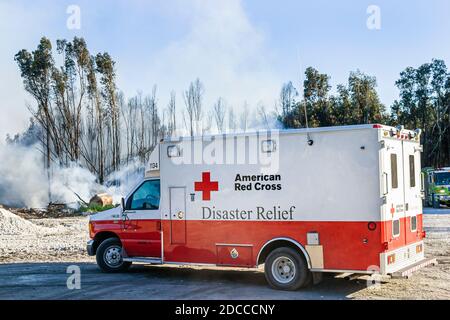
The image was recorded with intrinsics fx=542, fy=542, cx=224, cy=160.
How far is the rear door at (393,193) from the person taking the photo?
9.24 metres

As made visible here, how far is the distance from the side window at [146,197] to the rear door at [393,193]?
4.79 metres

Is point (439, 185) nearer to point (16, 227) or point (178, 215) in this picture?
point (16, 227)

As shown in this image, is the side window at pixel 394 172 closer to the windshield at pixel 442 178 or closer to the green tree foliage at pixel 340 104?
the windshield at pixel 442 178

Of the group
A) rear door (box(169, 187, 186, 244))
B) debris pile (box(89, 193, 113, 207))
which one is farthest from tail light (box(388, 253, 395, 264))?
debris pile (box(89, 193, 113, 207))

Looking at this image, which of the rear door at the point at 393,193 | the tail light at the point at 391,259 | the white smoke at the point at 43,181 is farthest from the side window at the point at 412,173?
the white smoke at the point at 43,181

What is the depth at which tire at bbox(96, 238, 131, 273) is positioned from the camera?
12336mm

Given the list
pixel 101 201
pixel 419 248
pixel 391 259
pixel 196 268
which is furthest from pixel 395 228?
pixel 101 201

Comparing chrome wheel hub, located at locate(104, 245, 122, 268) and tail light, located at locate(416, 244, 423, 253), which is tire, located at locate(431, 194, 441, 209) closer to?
tail light, located at locate(416, 244, 423, 253)

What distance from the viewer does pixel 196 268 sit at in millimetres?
Result: 13000

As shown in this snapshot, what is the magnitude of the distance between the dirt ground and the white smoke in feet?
60.6

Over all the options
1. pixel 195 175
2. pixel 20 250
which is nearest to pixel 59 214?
pixel 20 250

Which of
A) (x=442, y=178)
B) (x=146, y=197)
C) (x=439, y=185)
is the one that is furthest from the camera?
(x=439, y=185)

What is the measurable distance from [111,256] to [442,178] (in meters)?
26.9
